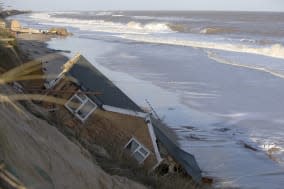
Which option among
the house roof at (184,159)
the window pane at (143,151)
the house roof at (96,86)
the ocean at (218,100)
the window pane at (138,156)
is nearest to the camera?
the window pane at (138,156)

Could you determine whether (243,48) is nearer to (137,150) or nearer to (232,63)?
(232,63)

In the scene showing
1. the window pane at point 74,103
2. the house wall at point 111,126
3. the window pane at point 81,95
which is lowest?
the house wall at point 111,126

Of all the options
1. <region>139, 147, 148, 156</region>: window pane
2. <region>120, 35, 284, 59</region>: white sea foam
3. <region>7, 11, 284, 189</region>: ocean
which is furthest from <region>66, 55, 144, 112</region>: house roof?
<region>120, 35, 284, 59</region>: white sea foam

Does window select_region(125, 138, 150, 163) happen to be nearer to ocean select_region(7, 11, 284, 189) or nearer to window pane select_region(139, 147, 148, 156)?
window pane select_region(139, 147, 148, 156)

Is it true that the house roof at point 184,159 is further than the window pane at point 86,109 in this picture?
Yes

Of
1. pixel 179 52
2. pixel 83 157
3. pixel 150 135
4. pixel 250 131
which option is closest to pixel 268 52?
pixel 179 52

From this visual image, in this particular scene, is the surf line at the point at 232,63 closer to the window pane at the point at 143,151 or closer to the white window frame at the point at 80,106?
the window pane at the point at 143,151

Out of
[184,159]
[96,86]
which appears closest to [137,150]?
[184,159]

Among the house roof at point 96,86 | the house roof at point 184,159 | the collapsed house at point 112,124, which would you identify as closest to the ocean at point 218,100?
the house roof at point 184,159
